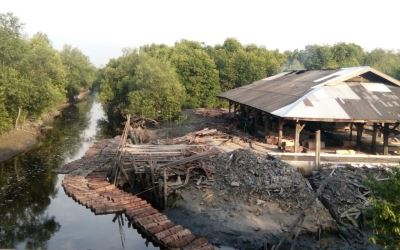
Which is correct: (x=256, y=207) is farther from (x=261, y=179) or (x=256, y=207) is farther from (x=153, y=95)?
(x=153, y=95)

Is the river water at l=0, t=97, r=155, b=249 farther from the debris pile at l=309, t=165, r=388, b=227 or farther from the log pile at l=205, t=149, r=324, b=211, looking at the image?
the debris pile at l=309, t=165, r=388, b=227

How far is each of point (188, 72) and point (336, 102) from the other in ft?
123

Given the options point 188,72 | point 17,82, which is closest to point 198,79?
point 188,72

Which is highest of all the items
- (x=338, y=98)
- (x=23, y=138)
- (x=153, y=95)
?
(x=153, y=95)

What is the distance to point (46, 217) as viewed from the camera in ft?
72.5

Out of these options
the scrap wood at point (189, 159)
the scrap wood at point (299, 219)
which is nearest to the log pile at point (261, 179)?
the scrap wood at point (189, 159)

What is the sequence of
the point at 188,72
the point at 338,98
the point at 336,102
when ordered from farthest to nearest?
the point at 188,72, the point at 338,98, the point at 336,102

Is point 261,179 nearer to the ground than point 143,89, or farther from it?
nearer to the ground

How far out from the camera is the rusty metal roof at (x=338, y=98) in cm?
2522

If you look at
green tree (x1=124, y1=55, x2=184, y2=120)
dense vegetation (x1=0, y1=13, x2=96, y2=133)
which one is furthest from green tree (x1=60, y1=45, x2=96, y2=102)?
dense vegetation (x1=0, y1=13, x2=96, y2=133)

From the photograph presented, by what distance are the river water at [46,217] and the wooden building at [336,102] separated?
1171cm

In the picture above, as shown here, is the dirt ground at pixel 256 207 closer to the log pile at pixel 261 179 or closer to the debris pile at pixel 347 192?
the log pile at pixel 261 179

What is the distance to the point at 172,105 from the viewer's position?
161ft

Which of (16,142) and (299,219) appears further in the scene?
(16,142)
